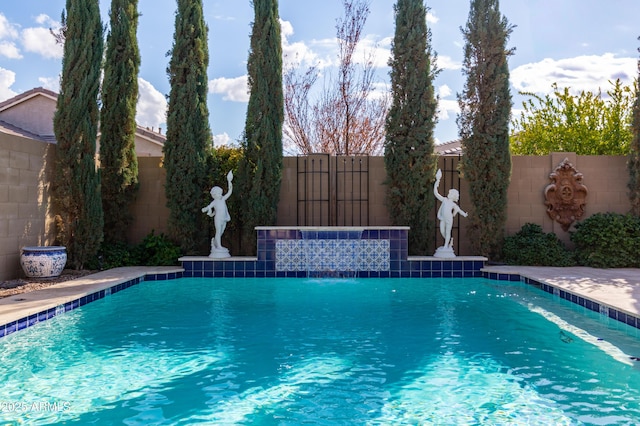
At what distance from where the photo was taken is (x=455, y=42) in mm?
9891

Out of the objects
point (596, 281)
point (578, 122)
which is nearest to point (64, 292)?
point (596, 281)

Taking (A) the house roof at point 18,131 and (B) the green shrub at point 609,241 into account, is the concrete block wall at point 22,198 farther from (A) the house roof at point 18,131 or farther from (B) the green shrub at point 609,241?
(B) the green shrub at point 609,241

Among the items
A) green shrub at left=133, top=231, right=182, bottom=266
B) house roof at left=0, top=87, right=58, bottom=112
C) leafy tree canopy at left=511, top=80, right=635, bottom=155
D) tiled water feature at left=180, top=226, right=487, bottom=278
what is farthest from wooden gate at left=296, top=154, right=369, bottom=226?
house roof at left=0, top=87, right=58, bottom=112

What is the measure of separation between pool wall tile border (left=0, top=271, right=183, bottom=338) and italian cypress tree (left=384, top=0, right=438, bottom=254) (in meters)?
4.28

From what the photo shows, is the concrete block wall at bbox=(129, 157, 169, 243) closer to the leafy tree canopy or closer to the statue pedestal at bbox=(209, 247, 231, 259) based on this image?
the statue pedestal at bbox=(209, 247, 231, 259)

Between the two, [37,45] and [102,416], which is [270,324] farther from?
[37,45]

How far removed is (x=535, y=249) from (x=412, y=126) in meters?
3.13

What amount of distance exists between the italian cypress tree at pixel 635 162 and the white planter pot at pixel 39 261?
9865 mm

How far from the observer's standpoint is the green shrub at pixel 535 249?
28.8ft

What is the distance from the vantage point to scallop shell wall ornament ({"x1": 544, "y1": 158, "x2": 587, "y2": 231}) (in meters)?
9.55

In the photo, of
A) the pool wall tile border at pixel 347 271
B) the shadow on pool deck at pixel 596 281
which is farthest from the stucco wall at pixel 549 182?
the pool wall tile border at pixel 347 271

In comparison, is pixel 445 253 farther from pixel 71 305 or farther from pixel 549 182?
pixel 71 305

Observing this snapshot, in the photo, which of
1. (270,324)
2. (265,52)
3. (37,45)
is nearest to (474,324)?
(270,324)

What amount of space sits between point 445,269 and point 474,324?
3.41 metres
